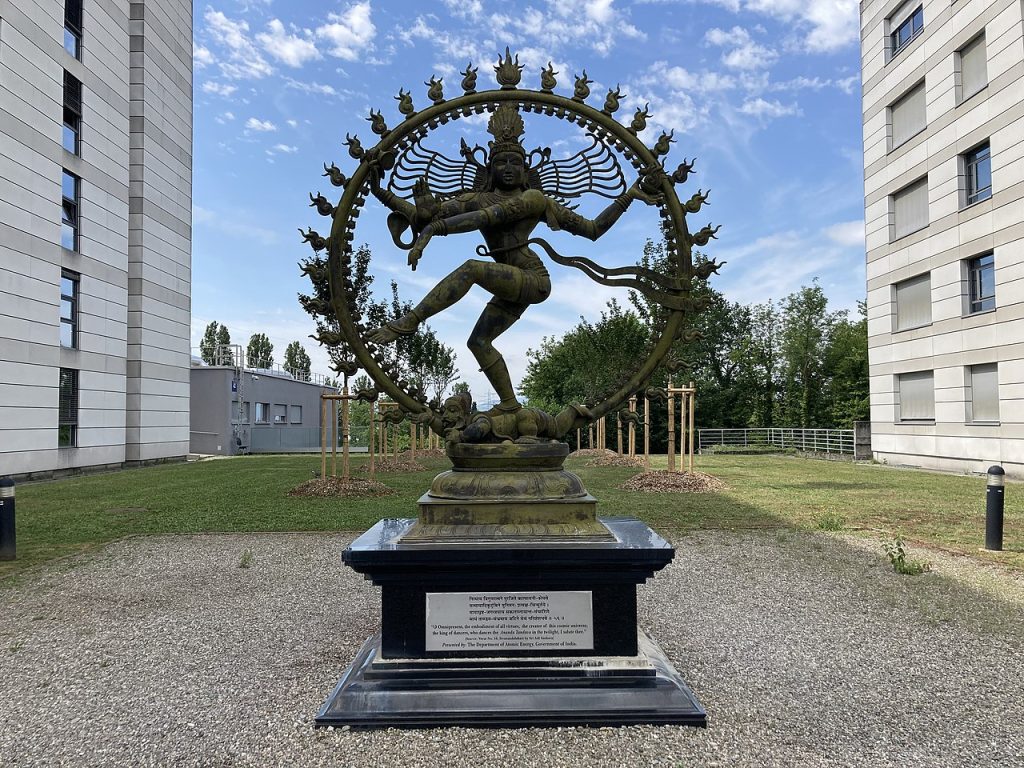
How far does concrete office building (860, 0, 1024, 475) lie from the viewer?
1739cm

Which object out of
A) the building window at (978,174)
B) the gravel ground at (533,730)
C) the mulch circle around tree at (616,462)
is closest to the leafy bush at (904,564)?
the gravel ground at (533,730)

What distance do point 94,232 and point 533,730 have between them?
22963 millimetres

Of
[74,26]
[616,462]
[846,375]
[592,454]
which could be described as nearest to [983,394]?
[616,462]

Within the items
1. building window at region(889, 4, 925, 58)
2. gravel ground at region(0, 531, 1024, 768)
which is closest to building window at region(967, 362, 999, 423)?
building window at region(889, 4, 925, 58)

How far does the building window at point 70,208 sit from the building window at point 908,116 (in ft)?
90.1

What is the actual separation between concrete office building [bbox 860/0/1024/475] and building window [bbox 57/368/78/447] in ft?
88.8

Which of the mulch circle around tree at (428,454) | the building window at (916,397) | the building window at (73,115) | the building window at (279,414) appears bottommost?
the mulch circle around tree at (428,454)

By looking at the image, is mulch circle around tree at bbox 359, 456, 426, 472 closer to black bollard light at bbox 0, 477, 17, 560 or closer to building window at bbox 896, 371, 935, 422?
black bollard light at bbox 0, 477, 17, 560

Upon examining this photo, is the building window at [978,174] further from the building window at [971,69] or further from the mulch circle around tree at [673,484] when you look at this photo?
the mulch circle around tree at [673,484]

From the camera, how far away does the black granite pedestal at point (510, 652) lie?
3328 mm

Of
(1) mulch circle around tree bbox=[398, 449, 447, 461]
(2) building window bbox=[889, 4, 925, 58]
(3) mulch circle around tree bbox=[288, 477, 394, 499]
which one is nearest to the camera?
(3) mulch circle around tree bbox=[288, 477, 394, 499]

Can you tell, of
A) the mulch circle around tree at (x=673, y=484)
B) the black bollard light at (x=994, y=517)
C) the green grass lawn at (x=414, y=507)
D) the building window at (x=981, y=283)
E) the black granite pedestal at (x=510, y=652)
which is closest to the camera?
the black granite pedestal at (x=510, y=652)

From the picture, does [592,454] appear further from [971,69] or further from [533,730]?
[533,730]

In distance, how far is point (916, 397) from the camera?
2150cm
